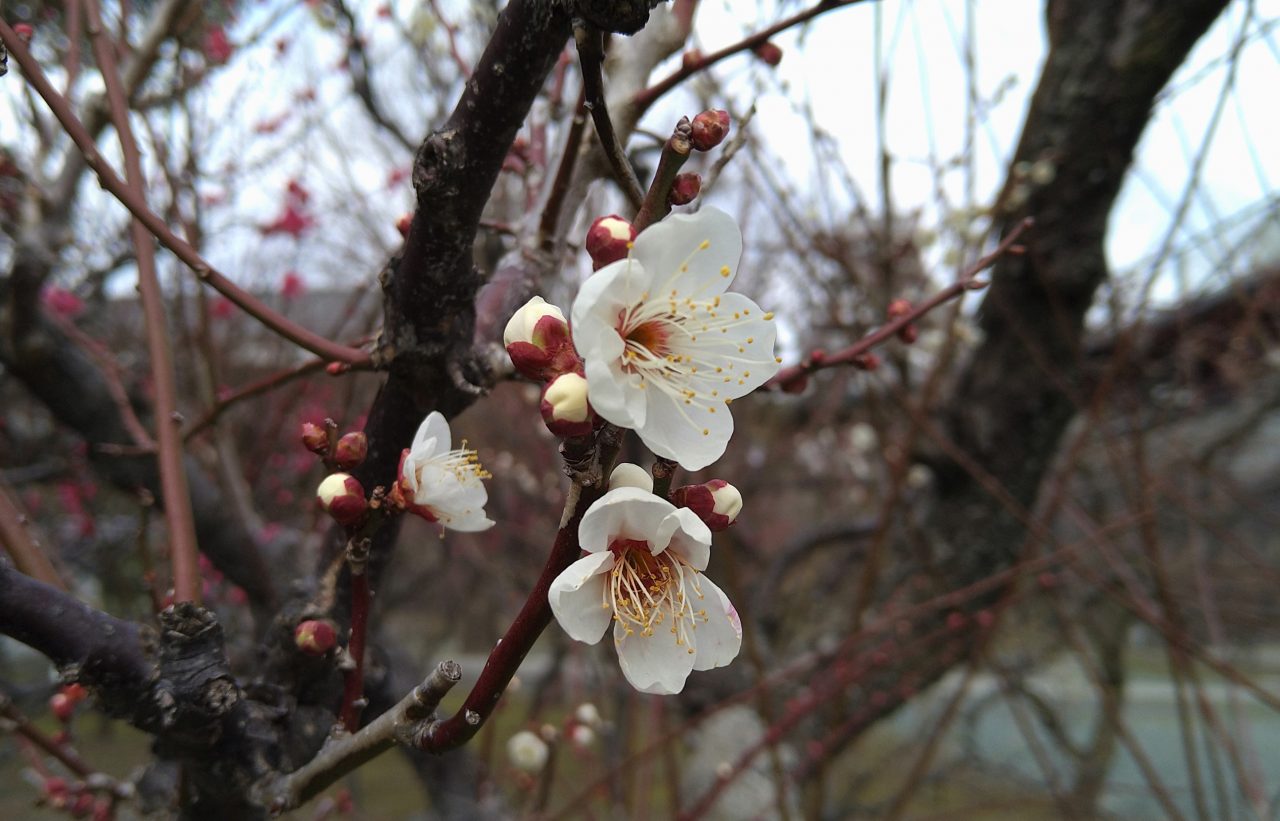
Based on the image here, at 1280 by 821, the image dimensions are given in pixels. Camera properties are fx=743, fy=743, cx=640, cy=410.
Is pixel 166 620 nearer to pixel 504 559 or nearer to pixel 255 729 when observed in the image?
pixel 255 729

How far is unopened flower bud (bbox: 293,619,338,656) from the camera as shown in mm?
782

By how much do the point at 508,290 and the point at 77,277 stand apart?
3.60 metres

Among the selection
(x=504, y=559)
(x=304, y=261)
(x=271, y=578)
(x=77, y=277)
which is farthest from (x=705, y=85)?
(x=304, y=261)

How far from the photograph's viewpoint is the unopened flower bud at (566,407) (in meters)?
0.49

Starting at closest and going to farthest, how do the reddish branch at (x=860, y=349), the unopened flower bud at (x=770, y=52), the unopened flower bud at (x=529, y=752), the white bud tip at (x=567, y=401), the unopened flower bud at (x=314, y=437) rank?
1. the white bud tip at (x=567, y=401)
2. the unopened flower bud at (x=314, y=437)
3. the reddish branch at (x=860, y=349)
4. the unopened flower bud at (x=770, y=52)
5. the unopened flower bud at (x=529, y=752)

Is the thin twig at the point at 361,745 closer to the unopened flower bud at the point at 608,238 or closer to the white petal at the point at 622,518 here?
the white petal at the point at 622,518

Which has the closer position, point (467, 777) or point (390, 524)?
point (390, 524)

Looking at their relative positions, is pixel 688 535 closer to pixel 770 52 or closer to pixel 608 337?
pixel 608 337

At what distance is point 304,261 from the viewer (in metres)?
7.48

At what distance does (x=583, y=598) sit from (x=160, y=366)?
2.45 feet

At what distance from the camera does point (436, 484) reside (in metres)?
0.76

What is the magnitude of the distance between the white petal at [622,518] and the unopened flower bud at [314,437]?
0.33m

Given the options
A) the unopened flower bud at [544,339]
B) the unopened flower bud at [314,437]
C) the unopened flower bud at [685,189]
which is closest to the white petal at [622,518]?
the unopened flower bud at [544,339]

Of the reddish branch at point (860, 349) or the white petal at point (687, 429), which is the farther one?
the reddish branch at point (860, 349)
